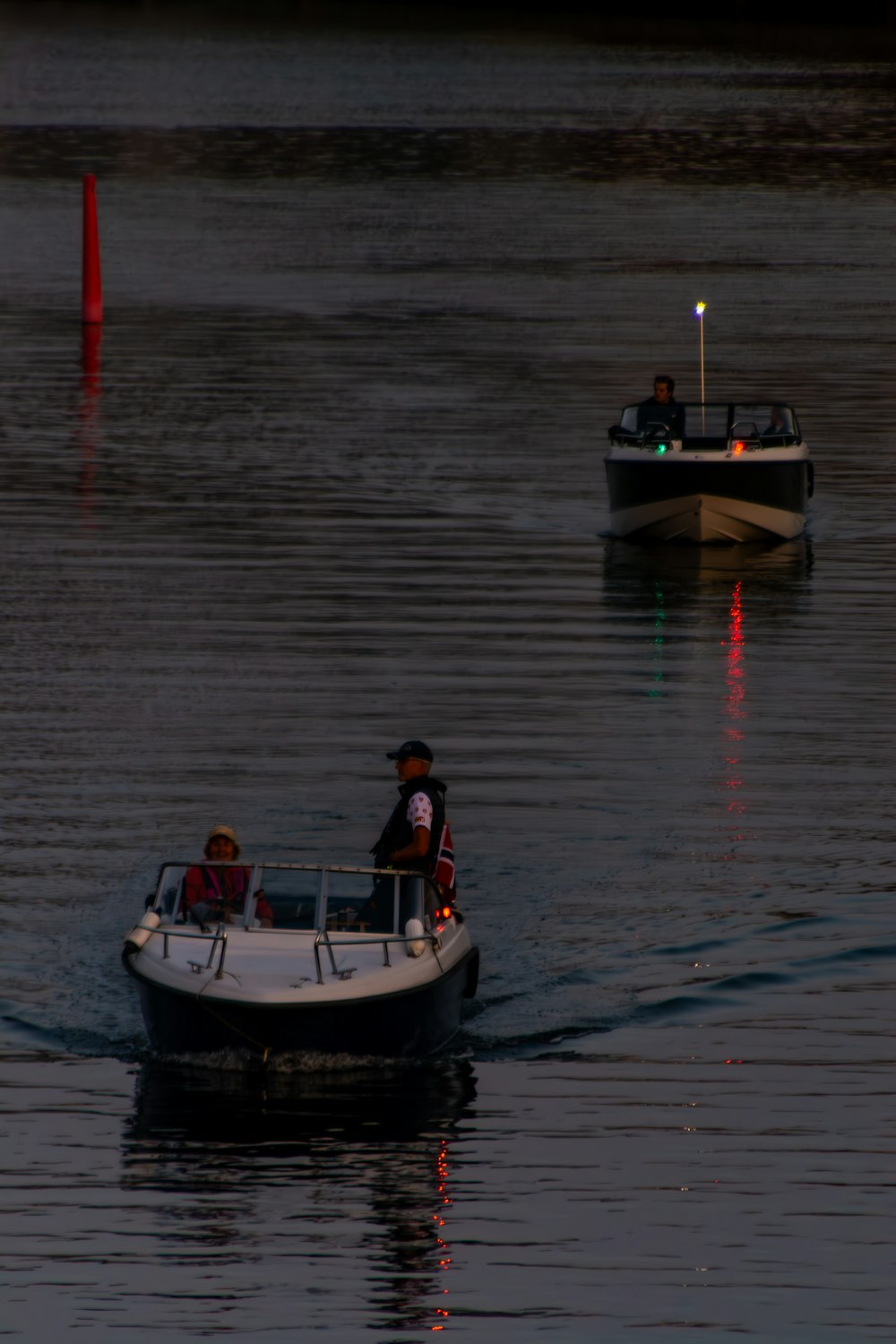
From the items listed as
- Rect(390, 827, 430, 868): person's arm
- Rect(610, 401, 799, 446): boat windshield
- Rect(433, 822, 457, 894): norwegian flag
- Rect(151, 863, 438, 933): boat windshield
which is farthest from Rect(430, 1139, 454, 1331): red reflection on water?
Rect(610, 401, 799, 446): boat windshield

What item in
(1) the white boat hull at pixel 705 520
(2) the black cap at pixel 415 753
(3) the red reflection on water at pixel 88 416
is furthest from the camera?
(3) the red reflection on water at pixel 88 416

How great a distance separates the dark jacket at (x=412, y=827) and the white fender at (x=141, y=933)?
1625 millimetres

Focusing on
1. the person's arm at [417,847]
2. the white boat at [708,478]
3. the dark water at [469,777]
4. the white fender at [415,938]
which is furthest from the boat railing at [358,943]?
the white boat at [708,478]

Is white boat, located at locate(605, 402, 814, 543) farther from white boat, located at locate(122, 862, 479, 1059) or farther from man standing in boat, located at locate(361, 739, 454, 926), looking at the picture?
white boat, located at locate(122, 862, 479, 1059)

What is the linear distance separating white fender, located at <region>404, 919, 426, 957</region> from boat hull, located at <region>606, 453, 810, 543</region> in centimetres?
1718

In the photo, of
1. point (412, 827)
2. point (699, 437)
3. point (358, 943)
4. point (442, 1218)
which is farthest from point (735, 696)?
point (442, 1218)

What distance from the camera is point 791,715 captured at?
26031 mm

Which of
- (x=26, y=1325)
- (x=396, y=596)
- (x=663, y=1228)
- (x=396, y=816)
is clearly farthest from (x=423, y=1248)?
(x=396, y=596)

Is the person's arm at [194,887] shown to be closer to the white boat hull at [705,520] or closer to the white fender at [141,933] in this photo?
the white fender at [141,933]

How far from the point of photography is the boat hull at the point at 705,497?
110 ft

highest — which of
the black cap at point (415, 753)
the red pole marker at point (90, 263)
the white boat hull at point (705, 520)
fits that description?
the red pole marker at point (90, 263)

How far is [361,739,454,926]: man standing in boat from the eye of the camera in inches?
707

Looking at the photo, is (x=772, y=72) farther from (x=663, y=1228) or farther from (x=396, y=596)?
(x=663, y=1228)

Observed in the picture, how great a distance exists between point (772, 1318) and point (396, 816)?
224 inches
